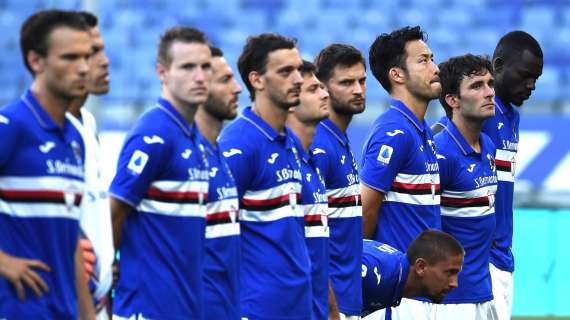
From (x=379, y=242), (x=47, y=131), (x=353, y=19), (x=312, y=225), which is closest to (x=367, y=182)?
(x=379, y=242)

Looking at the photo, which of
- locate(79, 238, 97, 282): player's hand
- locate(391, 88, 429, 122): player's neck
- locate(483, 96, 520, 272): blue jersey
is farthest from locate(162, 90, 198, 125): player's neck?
locate(483, 96, 520, 272): blue jersey

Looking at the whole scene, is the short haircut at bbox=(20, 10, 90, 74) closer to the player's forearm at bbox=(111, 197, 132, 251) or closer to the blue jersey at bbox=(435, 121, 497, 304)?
the player's forearm at bbox=(111, 197, 132, 251)

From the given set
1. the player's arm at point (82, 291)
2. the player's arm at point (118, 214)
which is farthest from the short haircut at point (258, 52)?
the player's arm at point (82, 291)

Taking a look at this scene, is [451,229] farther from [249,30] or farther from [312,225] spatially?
[249,30]

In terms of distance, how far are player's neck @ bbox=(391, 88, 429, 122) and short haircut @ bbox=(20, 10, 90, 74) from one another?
3384 millimetres

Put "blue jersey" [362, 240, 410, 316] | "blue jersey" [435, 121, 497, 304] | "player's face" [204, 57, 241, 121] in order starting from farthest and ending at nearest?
"blue jersey" [435, 121, 497, 304] → "blue jersey" [362, 240, 410, 316] → "player's face" [204, 57, 241, 121]

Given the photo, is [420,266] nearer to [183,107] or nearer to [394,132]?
[394,132]

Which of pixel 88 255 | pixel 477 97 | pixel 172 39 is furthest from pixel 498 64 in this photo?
pixel 88 255

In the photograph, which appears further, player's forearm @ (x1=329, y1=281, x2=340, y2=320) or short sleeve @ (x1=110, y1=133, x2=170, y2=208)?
player's forearm @ (x1=329, y1=281, x2=340, y2=320)

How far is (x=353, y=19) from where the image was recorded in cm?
2000

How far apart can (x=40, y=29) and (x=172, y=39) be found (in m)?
0.89

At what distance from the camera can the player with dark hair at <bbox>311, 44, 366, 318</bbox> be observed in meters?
7.18

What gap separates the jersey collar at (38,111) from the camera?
5.00 m

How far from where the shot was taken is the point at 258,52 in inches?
260
